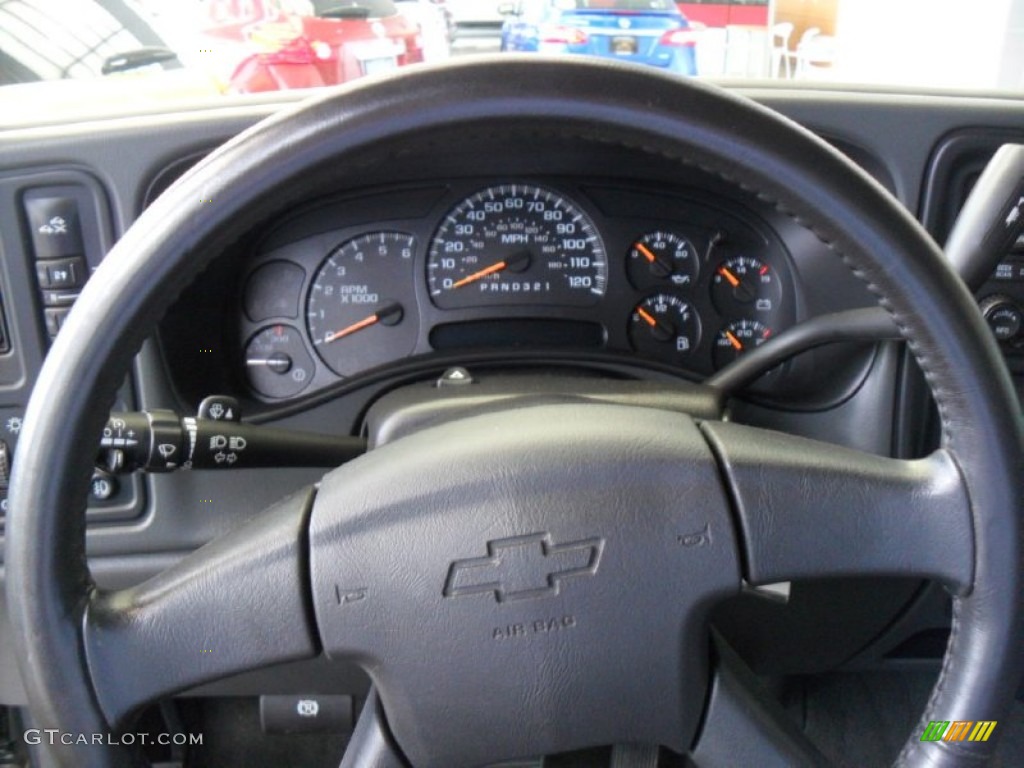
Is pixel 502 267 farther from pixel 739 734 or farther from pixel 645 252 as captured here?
pixel 739 734

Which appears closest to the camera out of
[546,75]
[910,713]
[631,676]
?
[546,75]

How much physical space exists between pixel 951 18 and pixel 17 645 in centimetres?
245

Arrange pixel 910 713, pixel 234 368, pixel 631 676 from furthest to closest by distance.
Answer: pixel 910 713, pixel 234 368, pixel 631 676

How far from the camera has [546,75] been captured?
0.64m

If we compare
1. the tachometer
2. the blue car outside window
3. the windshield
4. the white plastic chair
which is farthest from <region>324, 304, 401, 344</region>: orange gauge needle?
the blue car outside window

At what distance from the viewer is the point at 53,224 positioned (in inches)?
46.1

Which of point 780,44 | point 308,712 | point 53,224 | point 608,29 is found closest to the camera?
point 53,224

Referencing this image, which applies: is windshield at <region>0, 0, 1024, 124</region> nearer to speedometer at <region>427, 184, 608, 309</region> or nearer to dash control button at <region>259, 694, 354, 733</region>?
speedometer at <region>427, 184, 608, 309</region>

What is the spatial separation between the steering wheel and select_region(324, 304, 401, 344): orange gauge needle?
594mm

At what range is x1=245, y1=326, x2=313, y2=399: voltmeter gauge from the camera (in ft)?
4.52

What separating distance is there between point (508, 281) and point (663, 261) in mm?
207

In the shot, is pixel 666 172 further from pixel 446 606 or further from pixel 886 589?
pixel 446 606

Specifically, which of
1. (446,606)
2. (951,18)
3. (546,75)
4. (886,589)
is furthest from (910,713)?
(951,18)

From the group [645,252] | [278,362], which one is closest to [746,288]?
[645,252]
